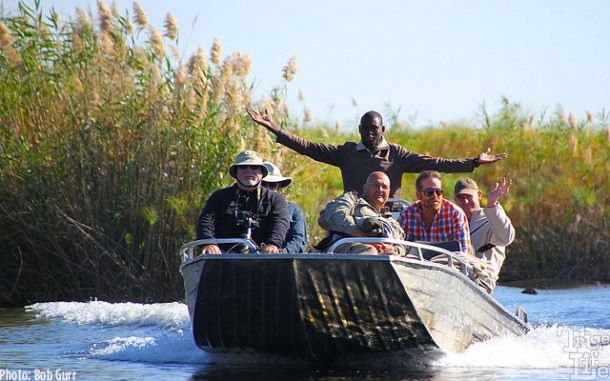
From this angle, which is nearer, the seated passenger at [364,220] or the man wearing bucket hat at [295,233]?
the seated passenger at [364,220]

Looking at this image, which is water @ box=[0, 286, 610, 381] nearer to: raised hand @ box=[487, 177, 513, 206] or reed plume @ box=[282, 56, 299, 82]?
raised hand @ box=[487, 177, 513, 206]

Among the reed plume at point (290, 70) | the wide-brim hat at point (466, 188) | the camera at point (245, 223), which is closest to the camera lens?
the camera at point (245, 223)

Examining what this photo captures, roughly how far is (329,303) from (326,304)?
2 centimetres

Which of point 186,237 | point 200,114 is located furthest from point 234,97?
point 186,237

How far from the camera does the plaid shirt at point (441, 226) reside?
28.8 ft

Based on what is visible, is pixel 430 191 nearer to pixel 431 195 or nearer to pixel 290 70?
pixel 431 195

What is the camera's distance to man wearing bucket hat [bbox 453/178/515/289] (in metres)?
9.13

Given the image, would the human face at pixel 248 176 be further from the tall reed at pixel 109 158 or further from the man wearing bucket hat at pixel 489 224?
the tall reed at pixel 109 158

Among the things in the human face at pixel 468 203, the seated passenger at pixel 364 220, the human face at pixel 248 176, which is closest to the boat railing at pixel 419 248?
the seated passenger at pixel 364 220

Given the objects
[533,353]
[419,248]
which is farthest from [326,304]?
[533,353]

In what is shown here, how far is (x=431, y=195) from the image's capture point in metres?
8.73

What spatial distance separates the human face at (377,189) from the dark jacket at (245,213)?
3.01 feet

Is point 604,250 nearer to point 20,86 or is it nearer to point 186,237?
point 186,237

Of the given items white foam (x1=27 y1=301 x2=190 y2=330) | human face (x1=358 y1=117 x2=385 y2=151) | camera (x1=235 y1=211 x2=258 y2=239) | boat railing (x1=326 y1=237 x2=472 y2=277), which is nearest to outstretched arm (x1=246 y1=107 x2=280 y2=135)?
human face (x1=358 y1=117 x2=385 y2=151)
